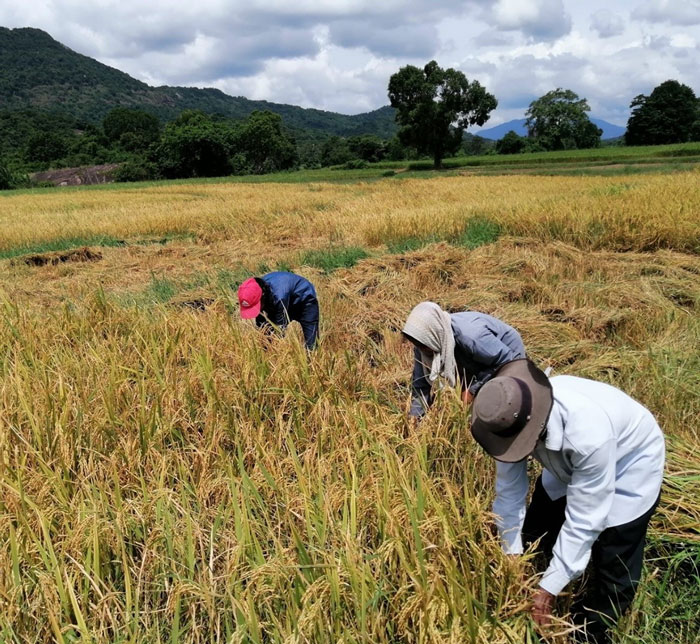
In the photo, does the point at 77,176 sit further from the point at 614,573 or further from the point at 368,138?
the point at 614,573

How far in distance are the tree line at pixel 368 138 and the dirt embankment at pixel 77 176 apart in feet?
5.86

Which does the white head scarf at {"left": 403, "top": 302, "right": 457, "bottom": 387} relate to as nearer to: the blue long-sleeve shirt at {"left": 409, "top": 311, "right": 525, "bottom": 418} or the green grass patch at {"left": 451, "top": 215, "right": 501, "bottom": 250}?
the blue long-sleeve shirt at {"left": 409, "top": 311, "right": 525, "bottom": 418}

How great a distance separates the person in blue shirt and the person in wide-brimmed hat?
192 centimetres

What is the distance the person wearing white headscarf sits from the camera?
236 cm

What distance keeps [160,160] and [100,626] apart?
5539 cm

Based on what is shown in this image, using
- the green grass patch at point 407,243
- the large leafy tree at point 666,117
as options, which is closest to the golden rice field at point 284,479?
the green grass patch at point 407,243

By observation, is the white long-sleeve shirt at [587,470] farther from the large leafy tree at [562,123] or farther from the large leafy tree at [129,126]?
the large leafy tree at [129,126]

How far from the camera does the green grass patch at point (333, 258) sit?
6523mm

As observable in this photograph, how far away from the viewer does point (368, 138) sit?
234ft

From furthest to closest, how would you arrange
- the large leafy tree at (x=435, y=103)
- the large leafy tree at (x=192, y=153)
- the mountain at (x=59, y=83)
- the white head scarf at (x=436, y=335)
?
the mountain at (x=59, y=83), the large leafy tree at (x=192, y=153), the large leafy tree at (x=435, y=103), the white head scarf at (x=436, y=335)

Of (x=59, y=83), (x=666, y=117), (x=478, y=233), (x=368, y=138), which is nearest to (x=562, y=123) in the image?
(x=666, y=117)

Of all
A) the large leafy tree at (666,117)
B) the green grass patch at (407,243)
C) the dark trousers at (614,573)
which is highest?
the large leafy tree at (666,117)

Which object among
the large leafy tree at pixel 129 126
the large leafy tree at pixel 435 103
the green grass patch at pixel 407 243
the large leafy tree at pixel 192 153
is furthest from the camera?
the large leafy tree at pixel 129 126

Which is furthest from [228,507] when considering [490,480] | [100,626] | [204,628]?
[490,480]
